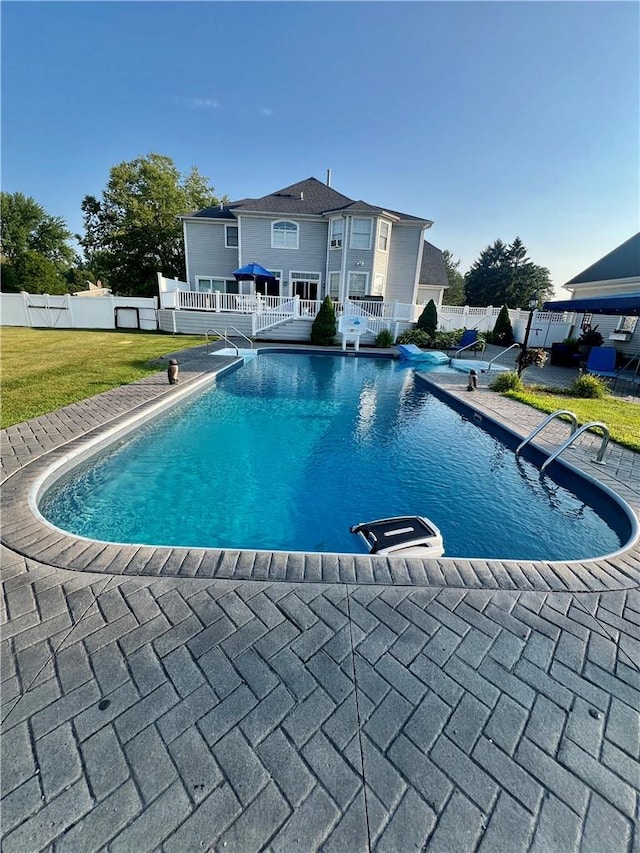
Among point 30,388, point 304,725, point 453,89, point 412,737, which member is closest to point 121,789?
point 304,725

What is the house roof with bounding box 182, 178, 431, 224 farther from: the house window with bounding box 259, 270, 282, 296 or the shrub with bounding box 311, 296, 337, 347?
the shrub with bounding box 311, 296, 337, 347

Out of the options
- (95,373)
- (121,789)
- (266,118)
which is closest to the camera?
(121,789)

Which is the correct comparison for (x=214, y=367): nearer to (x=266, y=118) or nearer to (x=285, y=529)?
(x=285, y=529)

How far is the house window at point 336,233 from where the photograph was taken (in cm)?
1920

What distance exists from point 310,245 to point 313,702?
71.8 ft

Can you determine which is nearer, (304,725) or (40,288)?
(304,725)

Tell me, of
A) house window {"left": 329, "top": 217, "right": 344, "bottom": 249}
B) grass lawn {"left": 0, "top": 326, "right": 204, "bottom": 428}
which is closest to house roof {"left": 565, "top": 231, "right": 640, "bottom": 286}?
house window {"left": 329, "top": 217, "right": 344, "bottom": 249}

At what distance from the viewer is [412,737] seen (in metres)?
1.66

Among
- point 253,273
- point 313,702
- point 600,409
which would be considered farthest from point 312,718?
point 253,273

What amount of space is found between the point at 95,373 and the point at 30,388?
1808 mm

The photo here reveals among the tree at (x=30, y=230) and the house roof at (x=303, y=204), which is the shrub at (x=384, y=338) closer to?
the house roof at (x=303, y=204)

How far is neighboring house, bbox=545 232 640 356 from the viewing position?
570 inches

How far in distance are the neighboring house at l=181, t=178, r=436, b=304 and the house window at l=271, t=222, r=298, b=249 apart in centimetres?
5

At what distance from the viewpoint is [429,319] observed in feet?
57.4
